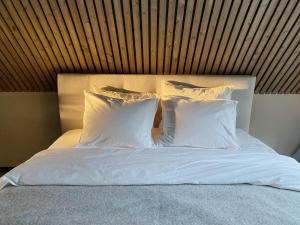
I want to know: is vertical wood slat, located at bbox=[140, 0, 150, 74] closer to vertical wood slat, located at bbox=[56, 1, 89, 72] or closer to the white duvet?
vertical wood slat, located at bbox=[56, 1, 89, 72]

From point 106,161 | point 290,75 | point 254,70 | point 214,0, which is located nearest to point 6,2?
point 106,161

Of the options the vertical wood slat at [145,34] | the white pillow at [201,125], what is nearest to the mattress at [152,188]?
the white pillow at [201,125]

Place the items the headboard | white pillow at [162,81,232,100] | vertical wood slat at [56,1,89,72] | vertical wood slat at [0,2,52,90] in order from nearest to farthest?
vertical wood slat at [56,1,89,72]
vertical wood slat at [0,2,52,90]
white pillow at [162,81,232,100]
the headboard

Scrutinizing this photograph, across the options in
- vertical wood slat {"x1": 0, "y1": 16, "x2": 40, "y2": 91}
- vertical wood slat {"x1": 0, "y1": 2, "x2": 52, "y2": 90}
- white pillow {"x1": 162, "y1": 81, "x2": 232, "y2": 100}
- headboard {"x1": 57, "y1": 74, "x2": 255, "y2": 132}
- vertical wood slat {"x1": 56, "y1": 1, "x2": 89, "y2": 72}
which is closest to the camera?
vertical wood slat {"x1": 56, "y1": 1, "x2": 89, "y2": 72}

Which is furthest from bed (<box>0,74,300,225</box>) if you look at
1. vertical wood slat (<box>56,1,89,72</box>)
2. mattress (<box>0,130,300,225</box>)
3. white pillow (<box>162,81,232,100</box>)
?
vertical wood slat (<box>56,1,89,72</box>)

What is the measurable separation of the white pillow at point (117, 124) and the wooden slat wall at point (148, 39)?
52cm

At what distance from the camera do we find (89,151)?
5.97ft

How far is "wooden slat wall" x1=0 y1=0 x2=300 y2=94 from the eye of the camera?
1889 mm

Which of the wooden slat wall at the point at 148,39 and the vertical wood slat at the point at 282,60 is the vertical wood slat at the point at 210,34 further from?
the vertical wood slat at the point at 282,60

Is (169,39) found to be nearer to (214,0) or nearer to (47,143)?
(214,0)

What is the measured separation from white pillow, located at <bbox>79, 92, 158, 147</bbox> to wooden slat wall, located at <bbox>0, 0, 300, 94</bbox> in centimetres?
52

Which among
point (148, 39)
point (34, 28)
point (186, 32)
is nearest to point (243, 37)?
point (186, 32)

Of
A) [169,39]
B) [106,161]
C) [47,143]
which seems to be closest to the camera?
[106,161]

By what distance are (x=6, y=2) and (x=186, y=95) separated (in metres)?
1.51
